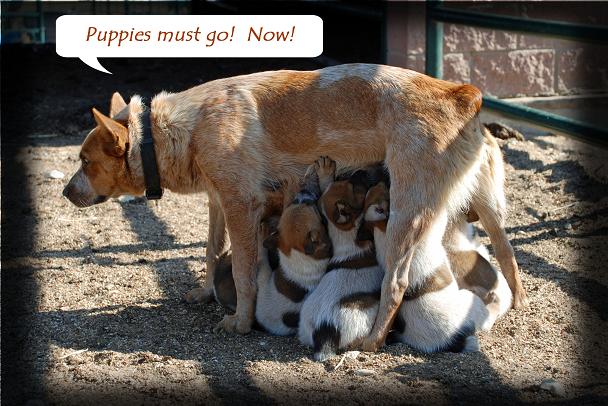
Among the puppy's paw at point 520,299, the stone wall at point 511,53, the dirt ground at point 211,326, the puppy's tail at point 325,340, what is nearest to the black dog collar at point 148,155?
the dirt ground at point 211,326

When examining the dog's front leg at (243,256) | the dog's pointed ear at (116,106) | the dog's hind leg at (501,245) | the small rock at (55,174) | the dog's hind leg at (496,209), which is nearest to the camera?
the dog's front leg at (243,256)

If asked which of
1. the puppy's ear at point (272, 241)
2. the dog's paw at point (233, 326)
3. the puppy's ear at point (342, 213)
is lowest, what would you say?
the dog's paw at point (233, 326)

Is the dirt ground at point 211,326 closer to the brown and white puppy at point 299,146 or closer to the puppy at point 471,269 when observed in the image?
the puppy at point 471,269

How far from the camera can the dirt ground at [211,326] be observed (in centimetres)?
416

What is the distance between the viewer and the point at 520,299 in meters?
5.09

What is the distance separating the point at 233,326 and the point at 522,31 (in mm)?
3048

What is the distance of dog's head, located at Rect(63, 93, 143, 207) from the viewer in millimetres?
4867

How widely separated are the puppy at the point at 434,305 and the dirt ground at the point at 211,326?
0.08 m

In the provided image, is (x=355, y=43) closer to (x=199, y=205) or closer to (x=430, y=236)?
(x=199, y=205)

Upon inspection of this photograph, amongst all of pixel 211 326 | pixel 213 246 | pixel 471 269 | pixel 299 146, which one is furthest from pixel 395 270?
pixel 213 246

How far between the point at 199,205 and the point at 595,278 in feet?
10.3

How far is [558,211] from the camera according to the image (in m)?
6.82

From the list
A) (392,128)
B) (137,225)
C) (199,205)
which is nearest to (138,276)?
(137,225)

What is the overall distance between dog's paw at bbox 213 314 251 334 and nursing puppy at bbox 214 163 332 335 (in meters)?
0.08
